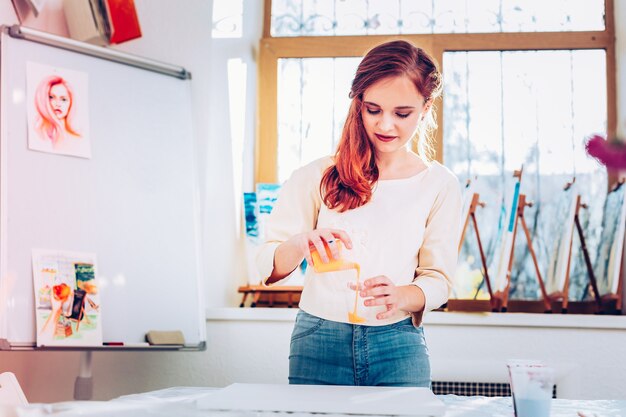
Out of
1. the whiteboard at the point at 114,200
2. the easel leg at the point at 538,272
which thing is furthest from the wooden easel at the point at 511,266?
the whiteboard at the point at 114,200

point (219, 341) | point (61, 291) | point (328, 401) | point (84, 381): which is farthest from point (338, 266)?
point (219, 341)

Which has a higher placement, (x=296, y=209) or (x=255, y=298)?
(x=296, y=209)

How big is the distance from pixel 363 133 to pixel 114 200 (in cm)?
92

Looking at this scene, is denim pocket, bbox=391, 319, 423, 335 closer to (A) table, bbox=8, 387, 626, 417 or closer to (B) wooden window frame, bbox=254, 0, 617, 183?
(A) table, bbox=8, 387, 626, 417

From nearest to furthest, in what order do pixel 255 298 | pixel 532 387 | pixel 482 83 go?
pixel 532 387
pixel 255 298
pixel 482 83

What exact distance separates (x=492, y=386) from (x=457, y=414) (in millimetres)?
1438

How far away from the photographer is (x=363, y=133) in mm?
1597

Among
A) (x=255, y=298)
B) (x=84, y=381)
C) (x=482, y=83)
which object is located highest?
(x=482, y=83)

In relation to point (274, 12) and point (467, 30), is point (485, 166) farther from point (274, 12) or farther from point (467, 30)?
point (274, 12)

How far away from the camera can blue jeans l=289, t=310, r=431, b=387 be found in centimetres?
142

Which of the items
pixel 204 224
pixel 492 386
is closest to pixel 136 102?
pixel 204 224

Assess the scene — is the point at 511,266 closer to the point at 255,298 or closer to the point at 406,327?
the point at 255,298

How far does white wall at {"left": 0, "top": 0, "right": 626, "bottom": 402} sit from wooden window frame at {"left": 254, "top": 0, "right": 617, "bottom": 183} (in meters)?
0.26

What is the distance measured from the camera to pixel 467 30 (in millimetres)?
2893
